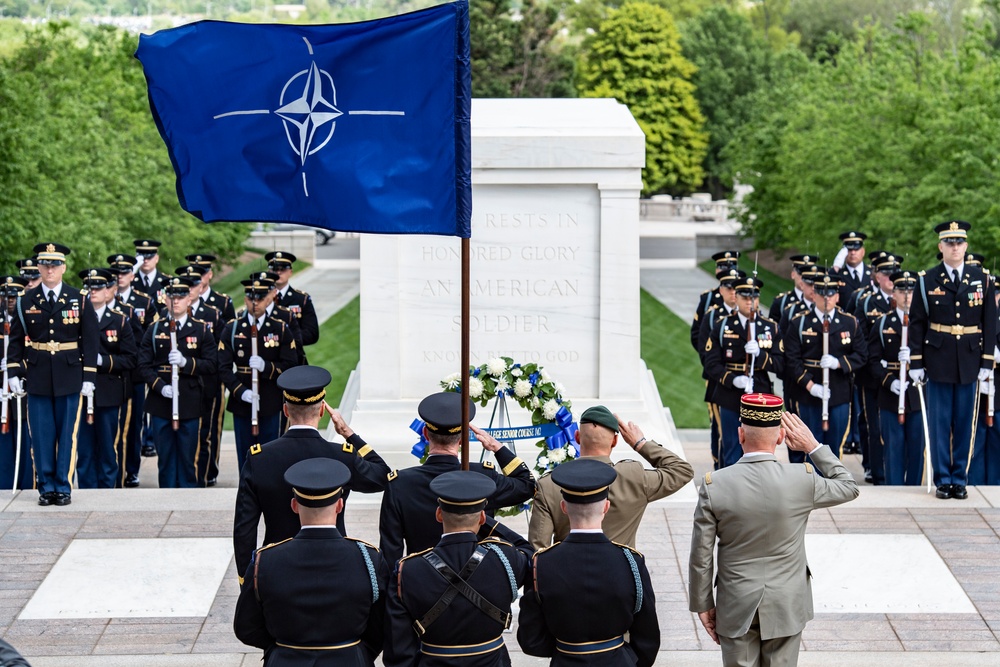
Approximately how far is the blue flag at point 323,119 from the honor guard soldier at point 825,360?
19.1 ft

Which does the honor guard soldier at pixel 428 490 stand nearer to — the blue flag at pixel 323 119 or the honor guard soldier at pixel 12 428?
the blue flag at pixel 323 119

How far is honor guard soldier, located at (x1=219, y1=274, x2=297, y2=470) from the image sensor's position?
37.5 feet

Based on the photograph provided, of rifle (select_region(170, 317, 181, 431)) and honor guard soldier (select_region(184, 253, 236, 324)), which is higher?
honor guard soldier (select_region(184, 253, 236, 324))

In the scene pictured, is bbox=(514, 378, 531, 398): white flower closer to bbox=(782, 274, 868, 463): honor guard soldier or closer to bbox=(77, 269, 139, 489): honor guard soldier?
bbox=(782, 274, 868, 463): honor guard soldier

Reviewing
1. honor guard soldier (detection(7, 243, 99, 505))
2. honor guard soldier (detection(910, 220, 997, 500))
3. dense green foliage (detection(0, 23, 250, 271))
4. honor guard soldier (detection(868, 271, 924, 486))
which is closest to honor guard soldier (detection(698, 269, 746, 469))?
honor guard soldier (detection(868, 271, 924, 486))

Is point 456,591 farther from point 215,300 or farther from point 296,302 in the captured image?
point 215,300

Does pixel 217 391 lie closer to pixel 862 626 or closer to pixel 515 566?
pixel 862 626

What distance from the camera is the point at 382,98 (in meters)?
6.49

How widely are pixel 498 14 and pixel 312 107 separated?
129ft

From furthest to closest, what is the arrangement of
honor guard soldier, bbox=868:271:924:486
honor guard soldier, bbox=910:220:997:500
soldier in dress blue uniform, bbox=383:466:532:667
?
1. honor guard soldier, bbox=868:271:924:486
2. honor guard soldier, bbox=910:220:997:500
3. soldier in dress blue uniform, bbox=383:466:532:667

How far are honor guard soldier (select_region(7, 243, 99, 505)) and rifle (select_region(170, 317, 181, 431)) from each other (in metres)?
1.04

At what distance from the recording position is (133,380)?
11.9 meters

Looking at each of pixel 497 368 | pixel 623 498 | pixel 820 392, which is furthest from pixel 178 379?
pixel 623 498

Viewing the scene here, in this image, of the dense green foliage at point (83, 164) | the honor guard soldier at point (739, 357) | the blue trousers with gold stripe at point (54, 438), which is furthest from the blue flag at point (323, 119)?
the dense green foliage at point (83, 164)
